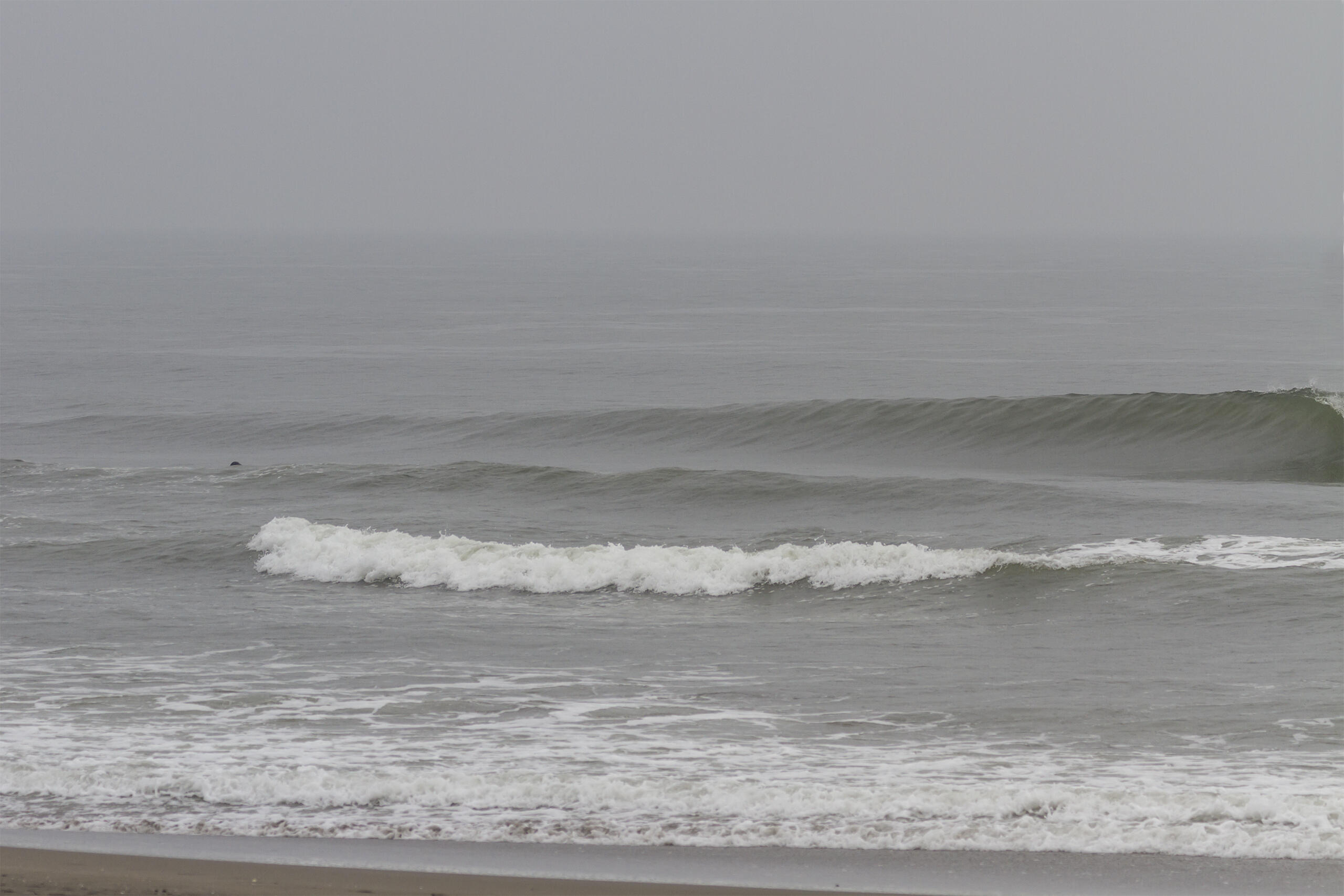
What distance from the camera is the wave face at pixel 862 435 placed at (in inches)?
1068

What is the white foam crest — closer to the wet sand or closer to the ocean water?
the ocean water

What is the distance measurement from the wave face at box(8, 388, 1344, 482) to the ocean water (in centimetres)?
14

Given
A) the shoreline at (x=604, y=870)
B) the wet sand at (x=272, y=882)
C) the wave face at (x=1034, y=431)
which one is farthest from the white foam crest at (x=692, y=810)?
the wave face at (x=1034, y=431)

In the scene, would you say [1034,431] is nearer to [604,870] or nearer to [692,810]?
[692,810]

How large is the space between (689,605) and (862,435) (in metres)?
15.0

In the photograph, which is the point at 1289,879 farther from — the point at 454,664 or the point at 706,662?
the point at 454,664

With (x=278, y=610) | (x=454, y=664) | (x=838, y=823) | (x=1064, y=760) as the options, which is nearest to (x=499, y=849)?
(x=838, y=823)

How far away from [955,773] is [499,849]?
10.8 feet

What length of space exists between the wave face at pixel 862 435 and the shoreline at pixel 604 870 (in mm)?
18851

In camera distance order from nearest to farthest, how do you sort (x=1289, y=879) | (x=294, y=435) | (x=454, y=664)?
(x=1289, y=879) → (x=454, y=664) → (x=294, y=435)

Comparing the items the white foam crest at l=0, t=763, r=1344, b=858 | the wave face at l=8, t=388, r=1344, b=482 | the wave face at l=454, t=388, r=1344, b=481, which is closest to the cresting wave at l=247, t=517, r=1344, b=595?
the white foam crest at l=0, t=763, r=1344, b=858

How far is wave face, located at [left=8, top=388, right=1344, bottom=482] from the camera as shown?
27.1 meters

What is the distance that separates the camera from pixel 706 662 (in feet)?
44.2

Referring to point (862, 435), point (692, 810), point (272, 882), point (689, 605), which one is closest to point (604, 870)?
point (692, 810)
